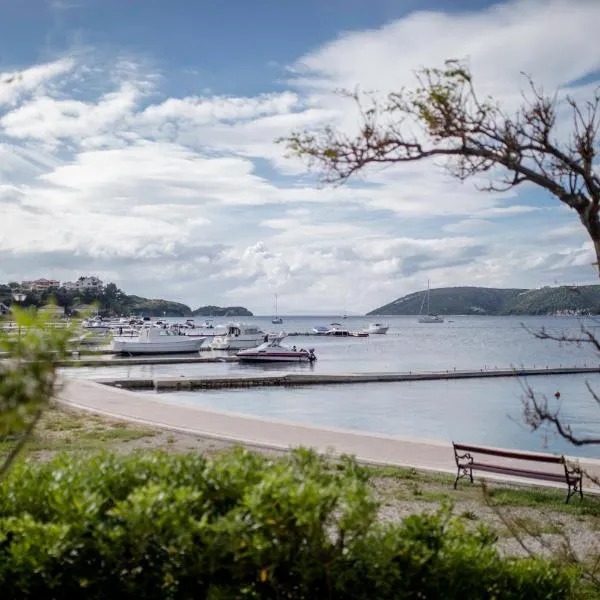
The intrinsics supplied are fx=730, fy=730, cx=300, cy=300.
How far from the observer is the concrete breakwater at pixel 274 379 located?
35812mm

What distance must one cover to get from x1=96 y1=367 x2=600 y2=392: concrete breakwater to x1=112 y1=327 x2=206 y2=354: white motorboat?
912 inches

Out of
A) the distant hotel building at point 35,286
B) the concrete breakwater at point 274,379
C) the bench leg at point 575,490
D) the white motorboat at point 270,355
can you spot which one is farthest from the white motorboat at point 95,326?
the white motorboat at point 270,355

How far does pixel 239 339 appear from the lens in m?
71.2

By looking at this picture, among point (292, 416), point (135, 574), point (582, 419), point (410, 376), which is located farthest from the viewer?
point (410, 376)

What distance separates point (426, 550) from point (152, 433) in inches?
507

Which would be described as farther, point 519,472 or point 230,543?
point 519,472

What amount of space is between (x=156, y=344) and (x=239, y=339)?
1018 cm

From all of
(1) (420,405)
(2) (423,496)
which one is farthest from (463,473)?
(1) (420,405)

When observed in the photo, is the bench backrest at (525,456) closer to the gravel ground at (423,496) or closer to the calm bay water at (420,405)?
the gravel ground at (423,496)

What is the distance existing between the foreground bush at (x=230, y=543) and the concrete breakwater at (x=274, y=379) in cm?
2899

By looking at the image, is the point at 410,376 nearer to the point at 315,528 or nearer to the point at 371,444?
the point at 371,444

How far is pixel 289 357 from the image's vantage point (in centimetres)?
6056

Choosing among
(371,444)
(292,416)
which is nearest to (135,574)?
(371,444)

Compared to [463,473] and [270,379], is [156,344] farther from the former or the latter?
[463,473]
